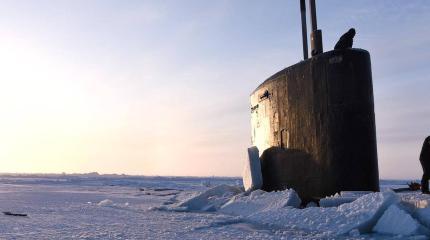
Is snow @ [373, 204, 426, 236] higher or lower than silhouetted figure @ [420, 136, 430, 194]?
lower

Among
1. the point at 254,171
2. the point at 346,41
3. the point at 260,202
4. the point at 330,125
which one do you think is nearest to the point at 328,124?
the point at 330,125

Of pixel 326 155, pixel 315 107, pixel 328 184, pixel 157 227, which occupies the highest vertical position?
pixel 315 107

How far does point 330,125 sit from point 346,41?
4.74ft

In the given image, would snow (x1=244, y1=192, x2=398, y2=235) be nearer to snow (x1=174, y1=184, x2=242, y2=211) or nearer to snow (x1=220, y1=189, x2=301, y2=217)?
snow (x1=220, y1=189, x2=301, y2=217)

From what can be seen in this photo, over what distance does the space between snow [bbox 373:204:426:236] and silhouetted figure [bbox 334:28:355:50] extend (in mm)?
3096

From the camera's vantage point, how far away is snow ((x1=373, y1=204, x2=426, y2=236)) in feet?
16.4

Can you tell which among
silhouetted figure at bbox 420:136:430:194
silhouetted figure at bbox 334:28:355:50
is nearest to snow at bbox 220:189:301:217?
silhouetted figure at bbox 334:28:355:50

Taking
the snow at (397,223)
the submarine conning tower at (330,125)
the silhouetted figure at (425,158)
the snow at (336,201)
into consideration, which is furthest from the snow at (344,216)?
the silhouetted figure at (425,158)

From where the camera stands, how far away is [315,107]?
25.1 feet

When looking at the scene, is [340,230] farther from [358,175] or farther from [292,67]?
[292,67]

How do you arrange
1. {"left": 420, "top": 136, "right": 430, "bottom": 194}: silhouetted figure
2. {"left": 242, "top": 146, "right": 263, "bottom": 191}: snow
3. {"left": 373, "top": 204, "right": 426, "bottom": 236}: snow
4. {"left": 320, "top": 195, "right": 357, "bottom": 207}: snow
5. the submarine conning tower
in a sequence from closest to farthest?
{"left": 373, "top": 204, "right": 426, "bottom": 236}: snow < {"left": 320, "top": 195, "right": 357, "bottom": 207}: snow < the submarine conning tower < {"left": 420, "top": 136, "right": 430, "bottom": 194}: silhouetted figure < {"left": 242, "top": 146, "right": 263, "bottom": 191}: snow

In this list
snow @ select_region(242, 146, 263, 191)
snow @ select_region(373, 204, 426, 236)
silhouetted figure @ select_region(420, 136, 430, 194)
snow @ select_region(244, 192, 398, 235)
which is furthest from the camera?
snow @ select_region(242, 146, 263, 191)

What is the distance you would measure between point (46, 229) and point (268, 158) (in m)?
A: 4.68

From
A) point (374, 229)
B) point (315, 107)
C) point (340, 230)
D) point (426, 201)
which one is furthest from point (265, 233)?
point (315, 107)
